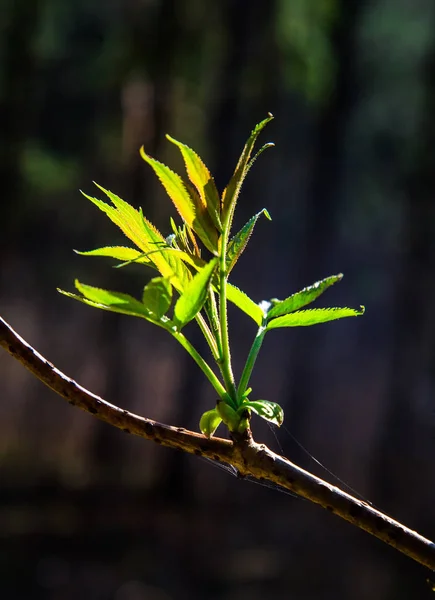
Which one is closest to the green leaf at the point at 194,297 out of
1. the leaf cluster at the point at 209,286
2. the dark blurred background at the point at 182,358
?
the leaf cluster at the point at 209,286

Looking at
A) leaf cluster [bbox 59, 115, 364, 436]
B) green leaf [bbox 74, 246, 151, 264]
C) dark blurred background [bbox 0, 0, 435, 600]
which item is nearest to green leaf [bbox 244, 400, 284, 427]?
leaf cluster [bbox 59, 115, 364, 436]

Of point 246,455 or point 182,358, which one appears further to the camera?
point 182,358

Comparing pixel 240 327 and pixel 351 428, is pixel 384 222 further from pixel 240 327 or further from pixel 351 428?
pixel 351 428

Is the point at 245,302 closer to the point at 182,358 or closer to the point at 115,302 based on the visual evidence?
the point at 115,302

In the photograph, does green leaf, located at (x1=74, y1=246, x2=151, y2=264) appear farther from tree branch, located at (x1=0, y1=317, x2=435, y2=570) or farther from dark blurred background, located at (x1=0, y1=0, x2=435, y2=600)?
dark blurred background, located at (x1=0, y1=0, x2=435, y2=600)

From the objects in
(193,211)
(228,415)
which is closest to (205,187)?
(193,211)

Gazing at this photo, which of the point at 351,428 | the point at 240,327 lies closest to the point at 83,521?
the point at 351,428

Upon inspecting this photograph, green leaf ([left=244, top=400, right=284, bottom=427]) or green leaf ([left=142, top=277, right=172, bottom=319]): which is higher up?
green leaf ([left=142, top=277, right=172, bottom=319])
